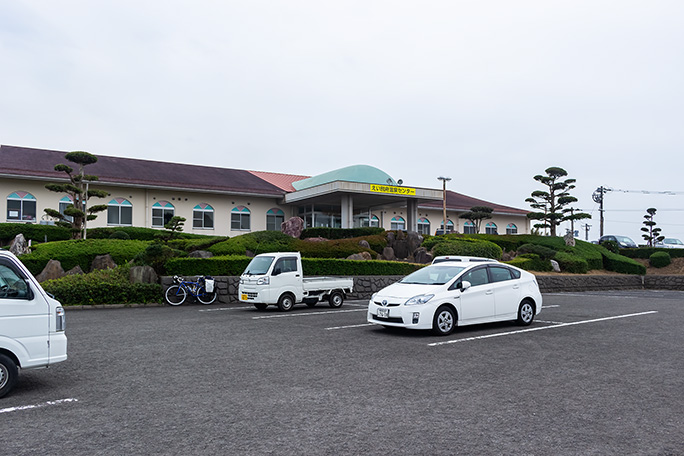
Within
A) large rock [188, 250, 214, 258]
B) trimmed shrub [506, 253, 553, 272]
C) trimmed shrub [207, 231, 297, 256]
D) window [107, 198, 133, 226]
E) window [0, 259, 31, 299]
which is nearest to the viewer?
window [0, 259, 31, 299]

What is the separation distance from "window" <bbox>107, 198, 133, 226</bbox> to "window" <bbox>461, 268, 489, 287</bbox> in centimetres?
2765

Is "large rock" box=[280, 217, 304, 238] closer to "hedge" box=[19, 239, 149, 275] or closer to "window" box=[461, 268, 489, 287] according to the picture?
"hedge" box=[19, 239, 149, 275]

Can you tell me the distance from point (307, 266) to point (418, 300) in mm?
11509

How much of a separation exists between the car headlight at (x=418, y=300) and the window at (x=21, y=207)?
28.1 meters

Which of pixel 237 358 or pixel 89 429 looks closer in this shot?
pixel 89 429

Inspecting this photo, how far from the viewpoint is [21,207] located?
30172 millimetres

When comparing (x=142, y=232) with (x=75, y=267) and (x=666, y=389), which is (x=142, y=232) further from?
(x=666, y=389)

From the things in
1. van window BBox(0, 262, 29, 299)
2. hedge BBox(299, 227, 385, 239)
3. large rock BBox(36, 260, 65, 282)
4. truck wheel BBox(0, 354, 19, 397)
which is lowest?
truck wheel BBox(0, 354, 19, 397)

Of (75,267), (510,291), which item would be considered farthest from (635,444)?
(75,267)

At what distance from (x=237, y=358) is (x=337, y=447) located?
4.29 metres

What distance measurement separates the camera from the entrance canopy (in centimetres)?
3466

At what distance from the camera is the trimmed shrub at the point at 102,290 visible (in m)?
16.6

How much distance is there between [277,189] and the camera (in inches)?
1571

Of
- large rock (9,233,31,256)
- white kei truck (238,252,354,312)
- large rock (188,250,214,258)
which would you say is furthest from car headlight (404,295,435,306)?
large rock (9,233,31,256)
